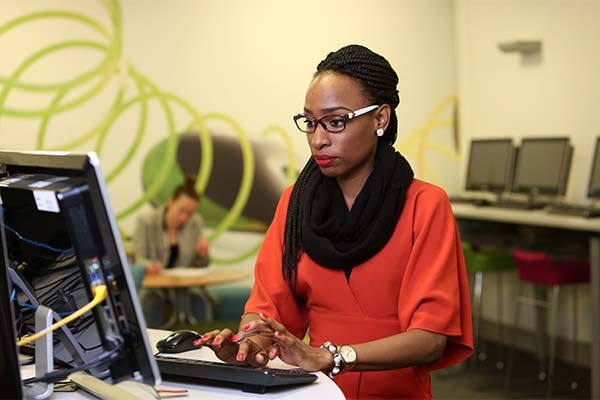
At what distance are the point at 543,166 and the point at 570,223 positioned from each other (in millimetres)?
897

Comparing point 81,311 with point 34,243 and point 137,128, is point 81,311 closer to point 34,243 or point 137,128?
point 34,243

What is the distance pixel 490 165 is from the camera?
6348mm

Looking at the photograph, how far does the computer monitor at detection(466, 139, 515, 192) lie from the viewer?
243 inches

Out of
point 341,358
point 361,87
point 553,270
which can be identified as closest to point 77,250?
point 341,358

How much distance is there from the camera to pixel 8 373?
1450 millimetres

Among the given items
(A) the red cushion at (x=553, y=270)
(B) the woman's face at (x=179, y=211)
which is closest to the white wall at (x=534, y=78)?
(A) the red cushion at (x=553, y=270)

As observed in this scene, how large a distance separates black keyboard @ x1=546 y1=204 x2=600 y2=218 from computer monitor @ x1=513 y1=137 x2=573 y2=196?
0.81 feet

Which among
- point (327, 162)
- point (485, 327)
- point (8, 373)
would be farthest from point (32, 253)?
point (485, 327)

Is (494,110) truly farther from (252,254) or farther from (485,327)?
(252,254)

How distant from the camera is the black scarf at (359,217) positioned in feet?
6.57

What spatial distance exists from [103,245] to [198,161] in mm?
4928

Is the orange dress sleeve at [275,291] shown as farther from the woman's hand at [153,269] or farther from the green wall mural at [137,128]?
the green wall mural at [137,128]

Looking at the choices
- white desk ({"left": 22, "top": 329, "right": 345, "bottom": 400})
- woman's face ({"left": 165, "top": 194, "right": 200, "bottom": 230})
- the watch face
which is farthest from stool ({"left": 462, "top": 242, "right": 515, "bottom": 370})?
white desk ({"left": 22, "top": 329, "right": 345, "bottom": 400})

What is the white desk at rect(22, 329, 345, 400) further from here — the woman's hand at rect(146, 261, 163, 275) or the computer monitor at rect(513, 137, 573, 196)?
the computer monitor at rect(513, 137, 573, 196)
